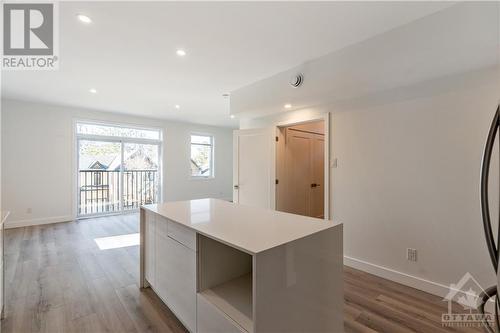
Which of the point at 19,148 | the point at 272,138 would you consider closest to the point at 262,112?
the point at 272,138

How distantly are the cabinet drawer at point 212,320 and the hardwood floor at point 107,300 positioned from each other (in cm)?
46

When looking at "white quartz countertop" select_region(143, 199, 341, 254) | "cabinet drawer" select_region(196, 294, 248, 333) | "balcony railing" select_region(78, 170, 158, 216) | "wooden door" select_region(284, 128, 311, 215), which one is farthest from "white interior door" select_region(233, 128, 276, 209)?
"balcony railing" select_region(78, 170, 158, 216)

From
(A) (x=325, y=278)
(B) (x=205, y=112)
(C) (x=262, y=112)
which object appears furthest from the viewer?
(B) (x=205, y=112)

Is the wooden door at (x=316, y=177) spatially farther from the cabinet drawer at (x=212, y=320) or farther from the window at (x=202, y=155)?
the window at (x=202, y=155)

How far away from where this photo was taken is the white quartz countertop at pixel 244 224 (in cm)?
128

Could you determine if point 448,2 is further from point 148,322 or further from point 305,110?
point 148,322

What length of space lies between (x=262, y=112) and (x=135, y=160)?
4.13 m

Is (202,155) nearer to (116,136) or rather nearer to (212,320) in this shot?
(116,136)

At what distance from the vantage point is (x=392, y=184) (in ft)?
8.27

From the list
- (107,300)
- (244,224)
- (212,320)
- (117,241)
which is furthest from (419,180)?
(117,241)

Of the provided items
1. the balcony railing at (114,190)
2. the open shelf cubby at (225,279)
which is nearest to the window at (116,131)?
the balcony railing at (114,190)

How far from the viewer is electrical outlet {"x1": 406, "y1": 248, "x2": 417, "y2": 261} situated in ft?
7.76

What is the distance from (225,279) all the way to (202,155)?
6285 millimetres

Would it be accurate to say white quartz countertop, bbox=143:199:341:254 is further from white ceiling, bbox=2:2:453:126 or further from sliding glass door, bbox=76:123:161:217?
sliding glass door, bbox=76:123:161:217
